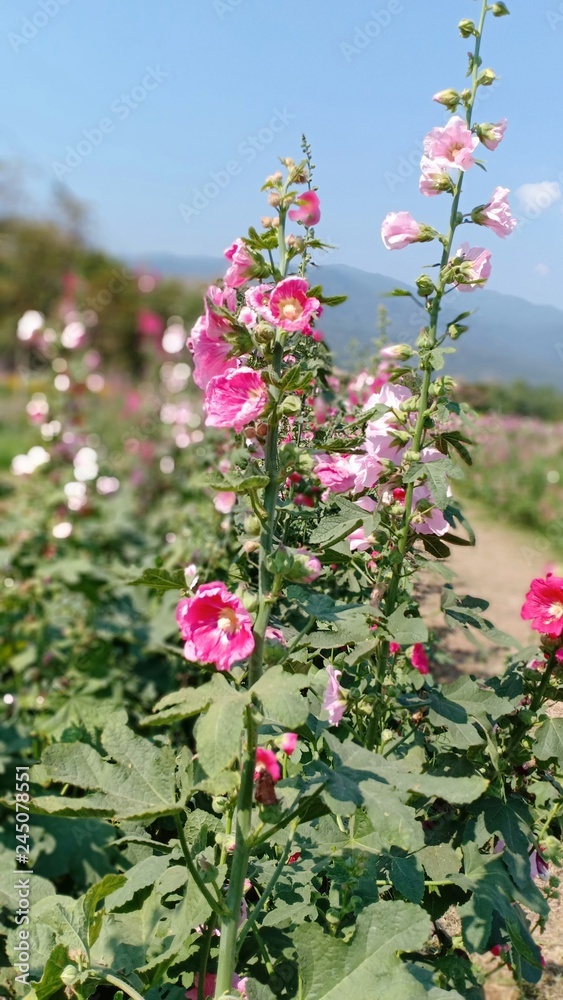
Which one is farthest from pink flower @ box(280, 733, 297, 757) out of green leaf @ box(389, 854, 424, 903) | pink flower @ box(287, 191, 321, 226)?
pink flower @ box(287, 191, 321, 226)

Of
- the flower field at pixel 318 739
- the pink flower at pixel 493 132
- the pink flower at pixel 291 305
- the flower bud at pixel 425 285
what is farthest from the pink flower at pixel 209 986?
the pink flower at pixel 493 132

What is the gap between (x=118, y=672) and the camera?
11.2 feet

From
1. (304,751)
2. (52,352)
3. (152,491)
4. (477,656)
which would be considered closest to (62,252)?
(152,491)

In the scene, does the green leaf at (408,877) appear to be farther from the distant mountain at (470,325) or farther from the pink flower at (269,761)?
the distant mountain at (470,325)

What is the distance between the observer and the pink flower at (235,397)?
1043 mm

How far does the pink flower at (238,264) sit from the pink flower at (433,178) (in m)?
0.42

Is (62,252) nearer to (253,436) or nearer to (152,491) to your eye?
(152,491)

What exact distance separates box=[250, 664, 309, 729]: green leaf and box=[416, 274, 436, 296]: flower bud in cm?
70

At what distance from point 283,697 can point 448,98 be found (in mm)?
1088

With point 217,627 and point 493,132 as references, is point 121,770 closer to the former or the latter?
Answer: point 217,627

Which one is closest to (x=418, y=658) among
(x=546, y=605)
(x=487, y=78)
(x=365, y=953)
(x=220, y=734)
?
(x=546, y=605)

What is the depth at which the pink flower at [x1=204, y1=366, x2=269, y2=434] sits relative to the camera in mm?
1043

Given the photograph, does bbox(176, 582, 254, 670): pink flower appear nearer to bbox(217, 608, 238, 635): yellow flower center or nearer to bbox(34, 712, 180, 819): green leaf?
bbox(217, 608, 238, 635): yellow flower center

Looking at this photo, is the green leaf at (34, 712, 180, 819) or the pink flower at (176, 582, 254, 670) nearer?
the pink flower at (176, 582, 254, 670)
